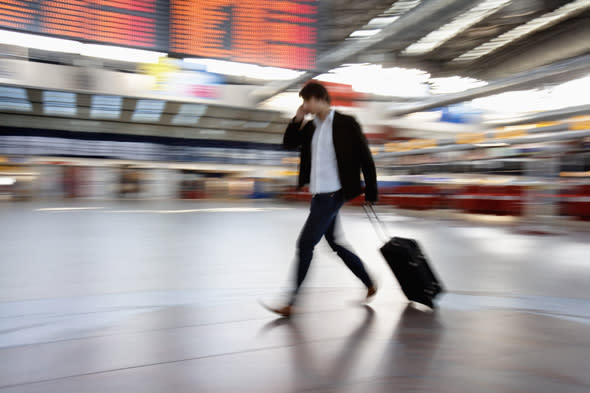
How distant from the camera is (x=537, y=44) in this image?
25.4m

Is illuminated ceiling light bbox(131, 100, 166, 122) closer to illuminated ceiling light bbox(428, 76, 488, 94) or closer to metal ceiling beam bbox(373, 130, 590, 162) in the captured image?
metal ceiling beam bbox(373, 130, 590, 162)

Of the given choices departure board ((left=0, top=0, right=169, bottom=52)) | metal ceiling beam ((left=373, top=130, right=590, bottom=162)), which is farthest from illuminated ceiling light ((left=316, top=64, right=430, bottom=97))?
departure board ((left=0, top=0, right=169, bottom=52))

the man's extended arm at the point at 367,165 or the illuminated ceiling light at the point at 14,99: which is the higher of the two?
the illuminated ceiling light at the point at 14,99

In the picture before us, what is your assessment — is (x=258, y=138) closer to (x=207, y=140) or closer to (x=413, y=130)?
(x=207, y=140)

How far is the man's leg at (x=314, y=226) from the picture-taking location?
89.4 inches

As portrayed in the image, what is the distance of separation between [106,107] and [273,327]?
59.1ft

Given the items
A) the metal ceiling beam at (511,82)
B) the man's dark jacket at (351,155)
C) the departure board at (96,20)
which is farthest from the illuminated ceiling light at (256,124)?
the man's dark jacket at (351,155)

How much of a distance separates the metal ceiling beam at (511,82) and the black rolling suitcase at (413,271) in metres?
9.42

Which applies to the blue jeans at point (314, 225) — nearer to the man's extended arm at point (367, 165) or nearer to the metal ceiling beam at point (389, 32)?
the man's extended arm at point (367, 165)

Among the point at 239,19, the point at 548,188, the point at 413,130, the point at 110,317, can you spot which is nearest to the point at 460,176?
the point at 548,188

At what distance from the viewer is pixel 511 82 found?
38.1ft

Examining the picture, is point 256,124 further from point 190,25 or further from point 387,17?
point 190,25

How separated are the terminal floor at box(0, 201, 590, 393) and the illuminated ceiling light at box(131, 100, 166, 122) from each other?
1453 centimetres

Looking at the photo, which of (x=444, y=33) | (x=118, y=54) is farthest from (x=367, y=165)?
(x=444, y=33)
